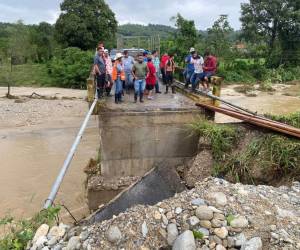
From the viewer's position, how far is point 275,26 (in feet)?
126

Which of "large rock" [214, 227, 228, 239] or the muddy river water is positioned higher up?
"large rock" [214, 227, 228, 239]

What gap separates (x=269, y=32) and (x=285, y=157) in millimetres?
34464

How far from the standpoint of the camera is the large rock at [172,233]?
4.91 metres

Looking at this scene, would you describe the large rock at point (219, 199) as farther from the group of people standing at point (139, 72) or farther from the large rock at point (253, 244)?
the group of people standing at point (139, 72)

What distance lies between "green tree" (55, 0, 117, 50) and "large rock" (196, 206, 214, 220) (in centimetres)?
3909

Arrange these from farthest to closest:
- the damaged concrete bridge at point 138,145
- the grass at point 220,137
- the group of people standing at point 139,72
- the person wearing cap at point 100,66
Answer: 1. the group of people standing at point 139,72
2. the person wearing cap at point 100,66
3. the damaged concrete bridge at point 138,145
4. the grass at point 220,137

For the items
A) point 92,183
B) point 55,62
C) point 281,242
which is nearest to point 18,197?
point 92,183

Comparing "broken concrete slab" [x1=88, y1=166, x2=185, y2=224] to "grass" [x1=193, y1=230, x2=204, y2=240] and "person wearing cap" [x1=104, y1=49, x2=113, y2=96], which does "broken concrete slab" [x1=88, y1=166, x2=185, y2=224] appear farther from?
"person wearing cap" [x1=104, y1=49, x2=113, y2=96]

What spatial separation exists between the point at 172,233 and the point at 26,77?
39.3 metres

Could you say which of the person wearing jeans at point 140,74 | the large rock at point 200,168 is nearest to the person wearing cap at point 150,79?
the person wearing jeans at point 140,74

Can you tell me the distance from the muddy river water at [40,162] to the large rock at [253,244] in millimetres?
6378

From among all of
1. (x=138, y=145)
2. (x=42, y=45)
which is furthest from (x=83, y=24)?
(x=138, y=145)

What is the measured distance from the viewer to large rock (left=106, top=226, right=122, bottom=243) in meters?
4.92

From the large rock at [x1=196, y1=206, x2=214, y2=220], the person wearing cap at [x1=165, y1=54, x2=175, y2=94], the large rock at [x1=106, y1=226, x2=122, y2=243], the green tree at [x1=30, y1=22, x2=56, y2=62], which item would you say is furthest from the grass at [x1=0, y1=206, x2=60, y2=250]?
the green tree at [x1=30, y1=22, x2=56, y2=62]
